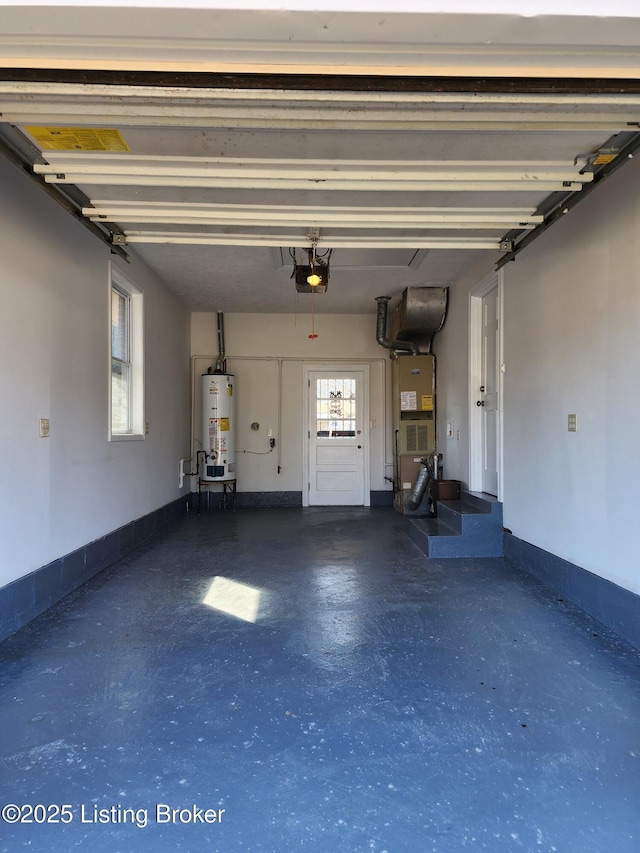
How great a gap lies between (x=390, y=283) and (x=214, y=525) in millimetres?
3531

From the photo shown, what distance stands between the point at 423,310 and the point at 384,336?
896mm

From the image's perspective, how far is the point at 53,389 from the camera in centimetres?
307

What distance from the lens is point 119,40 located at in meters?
1.45

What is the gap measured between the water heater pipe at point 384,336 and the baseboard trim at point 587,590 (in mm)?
3200

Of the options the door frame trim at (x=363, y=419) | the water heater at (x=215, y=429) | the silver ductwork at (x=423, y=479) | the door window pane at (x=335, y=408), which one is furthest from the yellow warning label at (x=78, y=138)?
the door window pane at (x=335, y=408)

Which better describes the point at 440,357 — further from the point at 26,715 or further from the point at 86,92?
the point at 26,715

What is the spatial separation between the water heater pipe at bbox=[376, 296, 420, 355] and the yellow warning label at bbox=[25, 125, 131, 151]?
13.6 ft

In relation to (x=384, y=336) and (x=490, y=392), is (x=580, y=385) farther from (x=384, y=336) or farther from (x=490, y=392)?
(x=384, y=336)

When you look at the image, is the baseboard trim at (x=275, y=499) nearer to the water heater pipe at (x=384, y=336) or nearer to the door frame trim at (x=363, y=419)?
the door frame trim at (x=363, y=419)

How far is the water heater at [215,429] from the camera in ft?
21.1

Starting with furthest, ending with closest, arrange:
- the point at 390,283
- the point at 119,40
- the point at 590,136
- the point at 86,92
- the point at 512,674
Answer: the point at 390,283
the point at 590,136
the point at 512,674
the point at 86,92
the point at 119,40

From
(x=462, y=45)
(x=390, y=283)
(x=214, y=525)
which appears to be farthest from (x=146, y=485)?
(x=462, y=45)

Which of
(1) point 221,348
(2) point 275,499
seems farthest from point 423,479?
(1) point 221,348

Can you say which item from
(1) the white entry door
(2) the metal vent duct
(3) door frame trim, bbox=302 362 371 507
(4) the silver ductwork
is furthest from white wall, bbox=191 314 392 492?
(4) the silver ductwork
